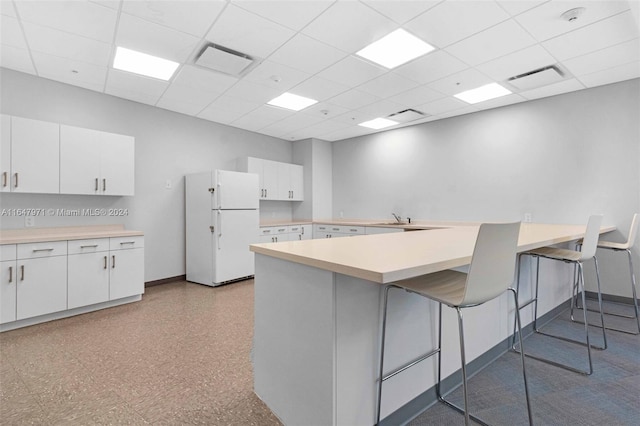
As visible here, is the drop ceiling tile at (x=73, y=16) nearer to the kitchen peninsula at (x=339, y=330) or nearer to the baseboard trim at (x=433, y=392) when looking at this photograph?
the kitchen peninsula at (x=339, y=330)

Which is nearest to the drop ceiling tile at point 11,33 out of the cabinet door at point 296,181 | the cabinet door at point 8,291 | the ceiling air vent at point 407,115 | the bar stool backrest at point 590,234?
the cabinet door at point 8,291

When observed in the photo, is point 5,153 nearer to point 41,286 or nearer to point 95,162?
point 95,162

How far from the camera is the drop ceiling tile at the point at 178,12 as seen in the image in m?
2.28

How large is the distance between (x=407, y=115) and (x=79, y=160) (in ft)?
14.8

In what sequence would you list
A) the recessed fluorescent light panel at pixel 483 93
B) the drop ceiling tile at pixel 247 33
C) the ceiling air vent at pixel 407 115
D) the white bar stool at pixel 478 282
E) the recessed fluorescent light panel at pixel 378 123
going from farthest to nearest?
the recessed fluorescent light panel at pixel 378 123, the ceiling air vent at pixel 407 115, the recessed fluorescent light panel at pixel 483 93, the drop ceiling tile at pixel 247 33, the white bar stool at pixel 478 282

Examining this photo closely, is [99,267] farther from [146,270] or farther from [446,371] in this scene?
[446,371]

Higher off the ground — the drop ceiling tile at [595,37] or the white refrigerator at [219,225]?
the drop ceiling tile at [595,37]

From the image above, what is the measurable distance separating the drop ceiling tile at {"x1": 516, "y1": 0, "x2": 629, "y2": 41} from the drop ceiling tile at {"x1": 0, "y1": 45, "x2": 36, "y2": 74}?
4527 mm

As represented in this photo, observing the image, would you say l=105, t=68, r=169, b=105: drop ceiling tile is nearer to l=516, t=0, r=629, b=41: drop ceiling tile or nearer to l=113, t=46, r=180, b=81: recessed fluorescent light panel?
l=113, t=46, r=180, b=81: recessed fluorescent light panel

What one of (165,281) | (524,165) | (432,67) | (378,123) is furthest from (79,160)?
(524,165)

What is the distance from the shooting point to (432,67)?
3.27 metres

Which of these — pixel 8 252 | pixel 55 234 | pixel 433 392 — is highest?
pixel 55 234

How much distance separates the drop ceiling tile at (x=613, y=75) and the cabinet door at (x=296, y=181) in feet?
15.0

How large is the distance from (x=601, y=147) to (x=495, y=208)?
138cm
